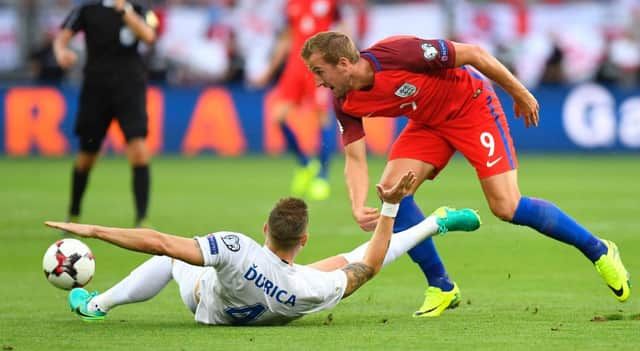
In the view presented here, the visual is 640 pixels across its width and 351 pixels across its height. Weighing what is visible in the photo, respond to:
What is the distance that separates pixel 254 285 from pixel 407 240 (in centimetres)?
109

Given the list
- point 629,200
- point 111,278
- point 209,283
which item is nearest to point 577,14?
point 629,200

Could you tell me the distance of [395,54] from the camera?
771 centimetres

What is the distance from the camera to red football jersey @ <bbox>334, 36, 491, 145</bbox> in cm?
771

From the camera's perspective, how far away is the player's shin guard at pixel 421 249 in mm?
8055

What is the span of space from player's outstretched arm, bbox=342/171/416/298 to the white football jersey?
66 millimetres

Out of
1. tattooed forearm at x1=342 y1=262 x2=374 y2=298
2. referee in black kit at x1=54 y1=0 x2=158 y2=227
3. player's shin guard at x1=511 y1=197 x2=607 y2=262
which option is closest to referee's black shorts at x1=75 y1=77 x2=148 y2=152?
referee in black kit at x1=54 y1=0 x2=158 y2=227

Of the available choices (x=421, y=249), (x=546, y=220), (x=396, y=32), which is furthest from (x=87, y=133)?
(x=396, y=32)

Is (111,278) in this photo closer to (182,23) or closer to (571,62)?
(182,23)

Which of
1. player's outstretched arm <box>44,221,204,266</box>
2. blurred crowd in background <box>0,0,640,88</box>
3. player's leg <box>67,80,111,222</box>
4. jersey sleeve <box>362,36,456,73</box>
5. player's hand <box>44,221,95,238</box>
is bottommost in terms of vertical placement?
blurred crowd in background <box>0,0,640,88</box>

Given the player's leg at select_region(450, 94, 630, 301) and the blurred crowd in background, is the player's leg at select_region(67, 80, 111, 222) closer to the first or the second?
the player's leg at select_region(450, 94, 630, 301)

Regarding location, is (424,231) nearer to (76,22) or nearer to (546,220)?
(546,220)

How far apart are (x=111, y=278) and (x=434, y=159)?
2.87m

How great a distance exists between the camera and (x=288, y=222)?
6.82m

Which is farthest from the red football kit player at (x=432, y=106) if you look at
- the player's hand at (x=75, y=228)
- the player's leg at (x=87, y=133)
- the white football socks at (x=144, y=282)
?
the player's leg at (x=87, y=133)
